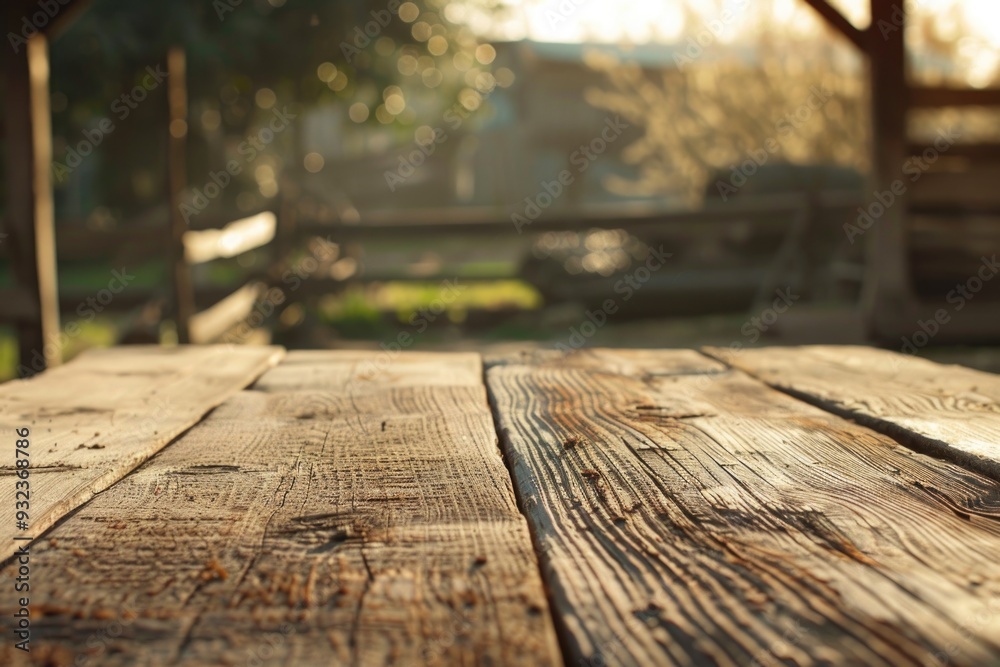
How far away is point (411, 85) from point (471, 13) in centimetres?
133

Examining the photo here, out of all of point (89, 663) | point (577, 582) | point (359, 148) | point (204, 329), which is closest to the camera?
point (89, 663)

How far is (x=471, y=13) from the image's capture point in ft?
43.3

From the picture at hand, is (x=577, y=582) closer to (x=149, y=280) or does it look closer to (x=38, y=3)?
(x=38, y=3)

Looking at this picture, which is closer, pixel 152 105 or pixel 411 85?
pixel 152 105

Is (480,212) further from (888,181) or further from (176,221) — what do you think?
(888,181)

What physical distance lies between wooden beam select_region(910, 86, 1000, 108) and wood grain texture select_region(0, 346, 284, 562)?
3758mm

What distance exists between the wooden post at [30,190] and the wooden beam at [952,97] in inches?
157

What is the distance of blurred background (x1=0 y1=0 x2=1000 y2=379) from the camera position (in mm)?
5211

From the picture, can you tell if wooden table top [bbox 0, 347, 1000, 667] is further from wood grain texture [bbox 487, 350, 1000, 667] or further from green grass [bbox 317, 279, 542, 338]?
green grass [bbox 317, 279, 542, 338]

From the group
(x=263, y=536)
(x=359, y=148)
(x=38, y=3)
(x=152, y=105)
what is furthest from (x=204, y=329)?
(x=359, y=148)

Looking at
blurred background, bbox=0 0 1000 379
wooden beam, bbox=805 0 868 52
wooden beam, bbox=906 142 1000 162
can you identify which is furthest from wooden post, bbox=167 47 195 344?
wooden beam, bbox=906 142 1000 162

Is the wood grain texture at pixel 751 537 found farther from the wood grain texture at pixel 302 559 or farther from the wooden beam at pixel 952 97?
the wooden beam at pixel 952 97

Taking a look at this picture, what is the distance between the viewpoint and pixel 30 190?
4.35 meters

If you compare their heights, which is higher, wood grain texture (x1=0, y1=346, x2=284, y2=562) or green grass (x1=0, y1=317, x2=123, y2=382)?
wood grain texture (x1=0, y1=346, x2=284, y2=562)
